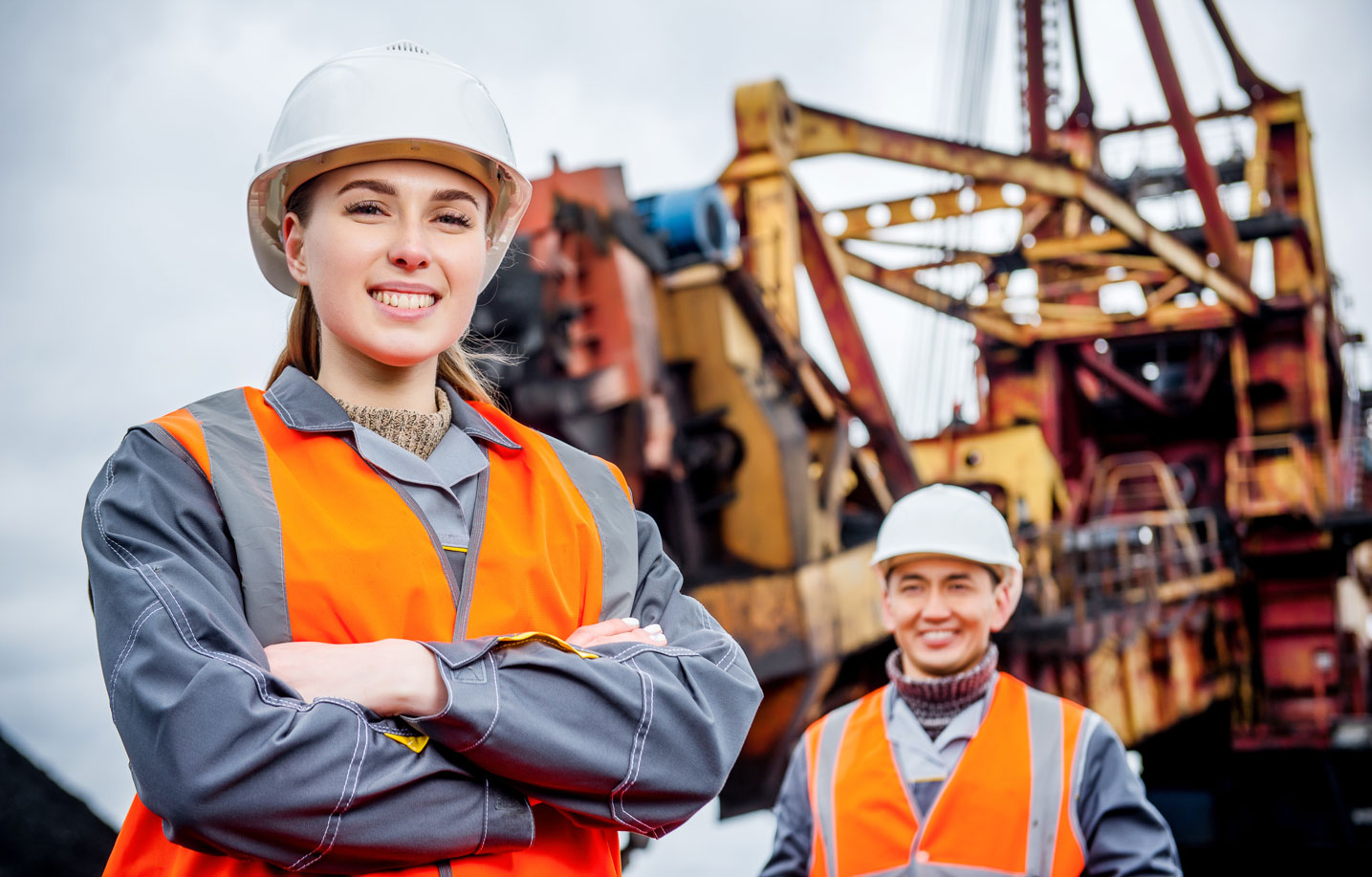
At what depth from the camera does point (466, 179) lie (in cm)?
183

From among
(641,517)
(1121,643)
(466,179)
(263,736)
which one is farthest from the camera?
(1121,643)

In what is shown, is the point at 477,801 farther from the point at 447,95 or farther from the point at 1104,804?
the point at 1104,804

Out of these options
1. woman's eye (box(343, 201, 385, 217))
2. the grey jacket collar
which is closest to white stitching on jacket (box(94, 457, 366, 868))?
the grey jacket collar

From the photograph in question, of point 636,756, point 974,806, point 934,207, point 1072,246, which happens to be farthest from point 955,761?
point 1072,246

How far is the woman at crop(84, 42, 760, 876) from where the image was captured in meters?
1.47

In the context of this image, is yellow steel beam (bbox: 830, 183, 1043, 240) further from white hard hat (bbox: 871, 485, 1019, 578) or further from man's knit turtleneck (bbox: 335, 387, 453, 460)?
man's knit turtleneck (bbox: 335, 387, 453, 460)

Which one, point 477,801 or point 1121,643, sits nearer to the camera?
point 477,801

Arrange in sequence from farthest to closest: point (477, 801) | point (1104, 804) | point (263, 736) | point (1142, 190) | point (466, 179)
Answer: point (1142, 190), point (1104, 804), point (466, 179), point (477, 801), point (263, 736)

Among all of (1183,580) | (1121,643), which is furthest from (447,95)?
(1183,580)

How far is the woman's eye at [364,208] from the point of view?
5.82 ft

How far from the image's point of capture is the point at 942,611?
3.26 m

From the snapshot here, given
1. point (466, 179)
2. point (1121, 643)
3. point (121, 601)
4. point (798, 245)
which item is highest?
point (798, 245)

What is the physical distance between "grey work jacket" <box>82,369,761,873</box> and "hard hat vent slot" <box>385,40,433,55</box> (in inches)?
20.6

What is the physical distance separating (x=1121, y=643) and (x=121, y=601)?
7.98m
